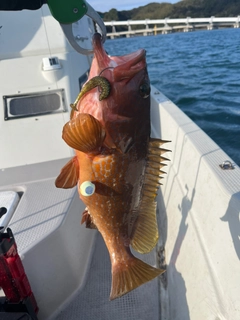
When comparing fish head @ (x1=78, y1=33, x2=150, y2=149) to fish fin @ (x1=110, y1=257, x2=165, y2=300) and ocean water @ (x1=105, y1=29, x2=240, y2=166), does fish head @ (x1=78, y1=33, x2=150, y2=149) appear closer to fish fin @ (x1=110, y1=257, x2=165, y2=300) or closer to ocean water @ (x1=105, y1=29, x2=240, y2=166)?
fish fin @ (x1=110, y1=257, x2=165, y2=300)

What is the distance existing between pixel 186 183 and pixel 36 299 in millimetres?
1763

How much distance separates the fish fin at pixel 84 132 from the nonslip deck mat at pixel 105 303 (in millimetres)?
2094

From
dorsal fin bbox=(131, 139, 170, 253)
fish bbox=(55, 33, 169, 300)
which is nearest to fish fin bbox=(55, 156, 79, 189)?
fish bbox=(55, 33, 169, 300)

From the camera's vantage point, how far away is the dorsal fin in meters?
1.41

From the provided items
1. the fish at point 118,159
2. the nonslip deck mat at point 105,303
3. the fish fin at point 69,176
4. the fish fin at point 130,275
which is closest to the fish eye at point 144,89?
the fish at point 118,159

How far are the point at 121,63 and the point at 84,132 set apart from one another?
37 cm

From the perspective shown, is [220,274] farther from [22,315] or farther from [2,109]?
[2,109]

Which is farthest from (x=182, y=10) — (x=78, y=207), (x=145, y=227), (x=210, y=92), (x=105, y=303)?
(x=145, y=227)

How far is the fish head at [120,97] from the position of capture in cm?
119

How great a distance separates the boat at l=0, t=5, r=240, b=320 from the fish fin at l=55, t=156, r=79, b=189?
0.95 metres

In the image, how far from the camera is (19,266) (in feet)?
6.68

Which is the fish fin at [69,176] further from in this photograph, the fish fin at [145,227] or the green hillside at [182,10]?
the green hillside at [182,10]

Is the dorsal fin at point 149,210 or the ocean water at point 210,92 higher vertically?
the dorsal fin at point 149,210

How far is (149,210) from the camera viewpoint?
4.91 ft
